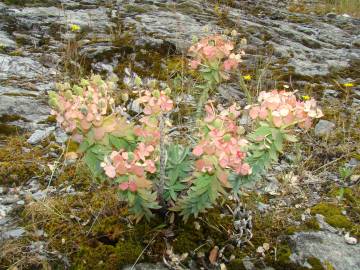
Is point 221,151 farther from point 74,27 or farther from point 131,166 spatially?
point 74,27

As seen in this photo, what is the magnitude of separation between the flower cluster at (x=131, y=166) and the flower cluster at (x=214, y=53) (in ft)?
2.99

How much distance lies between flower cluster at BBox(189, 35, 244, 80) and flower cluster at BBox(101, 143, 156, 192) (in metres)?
0.91

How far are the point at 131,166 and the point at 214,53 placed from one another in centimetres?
108

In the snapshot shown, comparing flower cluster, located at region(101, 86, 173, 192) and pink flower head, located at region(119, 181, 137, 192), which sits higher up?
flower cluster, located at region(101, 86, 173, 192)

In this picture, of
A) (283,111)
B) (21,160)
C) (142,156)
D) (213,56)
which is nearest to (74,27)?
(21,160)

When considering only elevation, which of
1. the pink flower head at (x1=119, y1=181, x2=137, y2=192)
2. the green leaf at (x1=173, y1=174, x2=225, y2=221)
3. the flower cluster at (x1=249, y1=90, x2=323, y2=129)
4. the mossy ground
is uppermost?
the flower cluster at (x1=249, y1=90, x2=323, y2=129)

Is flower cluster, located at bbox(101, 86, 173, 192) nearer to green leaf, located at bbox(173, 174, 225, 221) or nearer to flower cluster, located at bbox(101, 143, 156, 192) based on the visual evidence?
flower cluster, located at bbox(101, 143, 156, 192)

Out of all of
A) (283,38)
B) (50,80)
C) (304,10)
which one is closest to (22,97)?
(50,80)

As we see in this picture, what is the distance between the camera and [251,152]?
2637mm

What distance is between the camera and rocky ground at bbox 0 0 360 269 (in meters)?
2.65

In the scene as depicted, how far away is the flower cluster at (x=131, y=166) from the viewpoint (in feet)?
6.98

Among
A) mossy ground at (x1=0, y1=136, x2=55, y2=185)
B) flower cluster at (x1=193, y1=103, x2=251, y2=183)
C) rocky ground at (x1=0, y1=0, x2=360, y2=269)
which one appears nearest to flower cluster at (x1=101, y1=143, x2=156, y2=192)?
flower cluster at (x1=193, y1=103, x2=251, y2=183)

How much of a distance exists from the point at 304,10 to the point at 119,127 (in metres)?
6.80

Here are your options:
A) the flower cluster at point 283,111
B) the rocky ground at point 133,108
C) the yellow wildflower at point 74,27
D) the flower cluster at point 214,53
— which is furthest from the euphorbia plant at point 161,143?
the yellow wildflower at point 74,27
